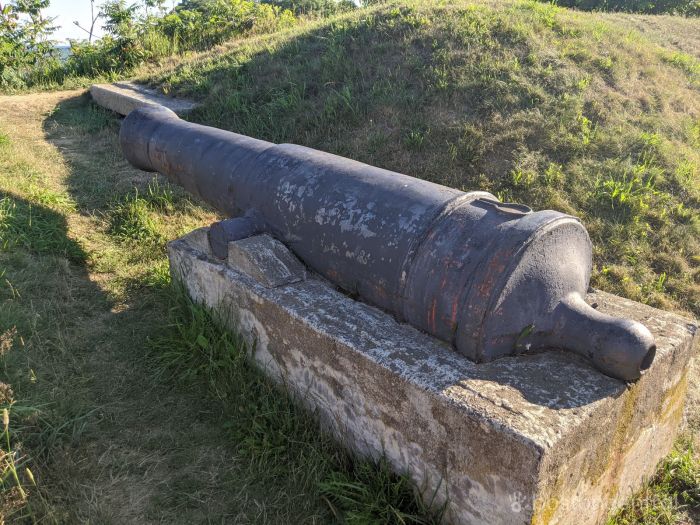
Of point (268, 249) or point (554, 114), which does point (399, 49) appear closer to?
point (554, 114)

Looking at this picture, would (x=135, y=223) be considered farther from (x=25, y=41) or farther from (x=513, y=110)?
(x=25, y=41)

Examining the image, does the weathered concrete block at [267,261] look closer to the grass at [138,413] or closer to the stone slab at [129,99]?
the grass at [138,413]

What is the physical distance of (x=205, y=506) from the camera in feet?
7.97

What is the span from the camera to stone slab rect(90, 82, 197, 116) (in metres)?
7.94

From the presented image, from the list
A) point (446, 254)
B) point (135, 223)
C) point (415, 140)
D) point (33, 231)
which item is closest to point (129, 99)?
point (135, 223)

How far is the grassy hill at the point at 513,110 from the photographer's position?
16.5 feet

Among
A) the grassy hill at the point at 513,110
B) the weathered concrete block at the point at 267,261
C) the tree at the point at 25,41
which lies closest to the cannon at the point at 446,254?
the weathered concrete block at the point at 267,261

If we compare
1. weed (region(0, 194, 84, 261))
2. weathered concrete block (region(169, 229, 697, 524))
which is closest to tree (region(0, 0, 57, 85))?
weed (region(0, 194, 84, 261))

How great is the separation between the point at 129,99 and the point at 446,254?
23.8ft

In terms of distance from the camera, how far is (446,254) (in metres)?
2.17

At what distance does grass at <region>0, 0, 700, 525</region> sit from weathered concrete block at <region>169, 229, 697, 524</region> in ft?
0.62

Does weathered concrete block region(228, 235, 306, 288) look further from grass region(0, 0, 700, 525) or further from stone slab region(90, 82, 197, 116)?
stone slab region(90, 82, 197, 116)

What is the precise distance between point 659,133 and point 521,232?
4940 mm

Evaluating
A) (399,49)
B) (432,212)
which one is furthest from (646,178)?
(432,212)
